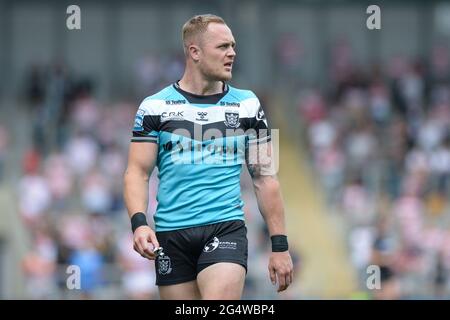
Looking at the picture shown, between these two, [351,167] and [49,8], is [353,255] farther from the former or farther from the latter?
[49,8]

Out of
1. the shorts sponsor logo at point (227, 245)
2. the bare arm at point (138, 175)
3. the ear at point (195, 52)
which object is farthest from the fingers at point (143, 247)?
the ear at point (195, 52)

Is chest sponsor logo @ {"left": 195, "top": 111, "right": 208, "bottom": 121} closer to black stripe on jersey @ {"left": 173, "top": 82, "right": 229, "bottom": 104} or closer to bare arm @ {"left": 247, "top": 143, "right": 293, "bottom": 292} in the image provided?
black stripe on jersey @ {"left": 173, "top": 82, "right": 229, "bottom": 104}

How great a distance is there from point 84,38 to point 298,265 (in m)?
12.7

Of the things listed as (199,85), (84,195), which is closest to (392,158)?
(84,195)

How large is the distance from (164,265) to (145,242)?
1.60 ft

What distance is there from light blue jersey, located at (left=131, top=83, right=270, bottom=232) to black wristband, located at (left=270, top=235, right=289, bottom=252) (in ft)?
0.94

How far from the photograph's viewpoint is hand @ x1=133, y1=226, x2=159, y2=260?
7.74 meters

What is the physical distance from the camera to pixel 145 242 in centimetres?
778

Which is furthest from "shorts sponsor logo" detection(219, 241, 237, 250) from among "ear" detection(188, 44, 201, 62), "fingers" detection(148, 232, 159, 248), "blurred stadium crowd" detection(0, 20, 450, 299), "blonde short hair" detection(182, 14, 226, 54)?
A: "blurred stadium crowd" detection(0, 20, 450, 299)

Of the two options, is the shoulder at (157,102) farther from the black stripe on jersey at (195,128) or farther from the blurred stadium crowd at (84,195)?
the blurred stadium crowd at (84,195)

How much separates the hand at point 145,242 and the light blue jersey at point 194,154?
1.43 ft

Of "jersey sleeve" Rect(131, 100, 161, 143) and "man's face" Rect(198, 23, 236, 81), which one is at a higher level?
"man's face" Rect(198, 23, 236, 81)

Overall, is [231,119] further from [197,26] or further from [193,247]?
[193,247]

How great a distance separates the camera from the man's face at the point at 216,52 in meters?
8.27
